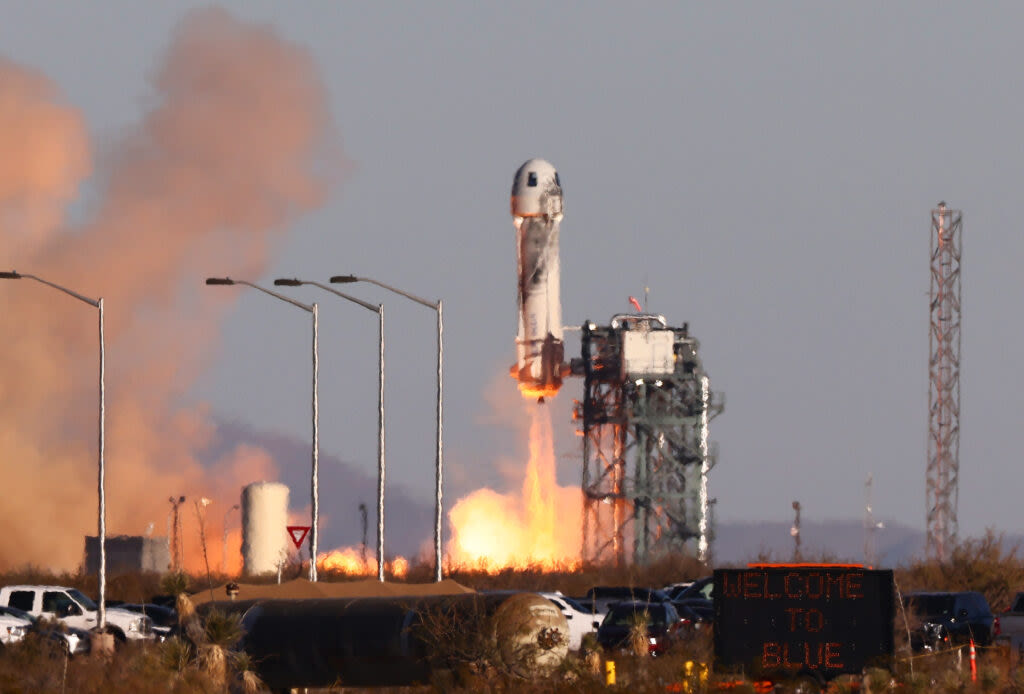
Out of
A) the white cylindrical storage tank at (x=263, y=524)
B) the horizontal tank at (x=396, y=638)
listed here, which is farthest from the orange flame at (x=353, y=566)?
the horizontal tank at (x=396, y=638)

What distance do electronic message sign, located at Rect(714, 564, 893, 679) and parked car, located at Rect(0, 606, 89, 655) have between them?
51.4 ft

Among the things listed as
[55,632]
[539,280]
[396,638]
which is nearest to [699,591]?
[55,632]

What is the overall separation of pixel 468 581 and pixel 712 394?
24145 millimetres

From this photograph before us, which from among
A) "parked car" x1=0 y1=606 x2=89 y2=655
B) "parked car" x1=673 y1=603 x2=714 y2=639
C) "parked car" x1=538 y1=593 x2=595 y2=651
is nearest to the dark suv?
"parked car" x1=673 y1=603 x2=714 y2=639

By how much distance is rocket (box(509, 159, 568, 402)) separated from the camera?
349 feet

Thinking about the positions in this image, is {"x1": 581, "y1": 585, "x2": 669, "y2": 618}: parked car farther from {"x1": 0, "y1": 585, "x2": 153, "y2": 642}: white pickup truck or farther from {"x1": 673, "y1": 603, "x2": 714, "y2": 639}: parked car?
{"x1": 0, "y1": 585, "x2": 153, "y2": 642}: white pickup truck

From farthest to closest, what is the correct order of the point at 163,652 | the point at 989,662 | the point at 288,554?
the point at 288,554
the point at 989,662
the point at 163,652

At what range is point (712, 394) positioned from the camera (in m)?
110

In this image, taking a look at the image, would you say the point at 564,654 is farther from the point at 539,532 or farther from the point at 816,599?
the point at 539,532

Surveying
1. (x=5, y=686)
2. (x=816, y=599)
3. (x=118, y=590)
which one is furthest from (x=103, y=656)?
(x=118, y=590)

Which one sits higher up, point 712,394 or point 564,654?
point 712,394

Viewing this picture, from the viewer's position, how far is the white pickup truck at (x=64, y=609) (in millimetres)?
54375

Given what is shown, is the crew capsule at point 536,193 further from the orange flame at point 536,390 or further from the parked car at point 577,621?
the parked car at point 577,621

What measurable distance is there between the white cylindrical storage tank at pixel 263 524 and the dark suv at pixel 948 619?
185 ft
